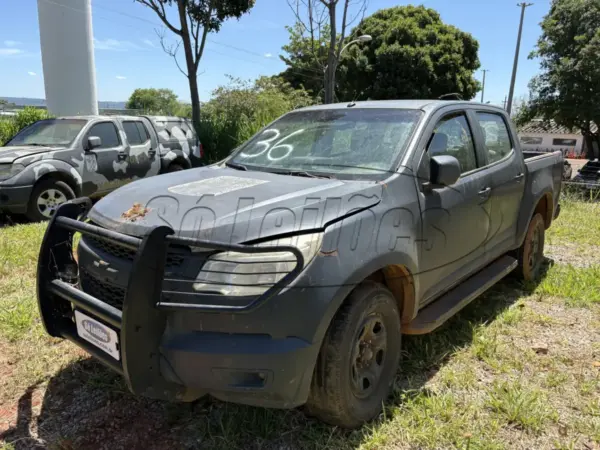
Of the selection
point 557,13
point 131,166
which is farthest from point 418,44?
point 131,166

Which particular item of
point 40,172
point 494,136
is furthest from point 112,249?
point 40,172

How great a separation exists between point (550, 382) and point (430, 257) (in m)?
1.11

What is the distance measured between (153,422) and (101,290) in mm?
807

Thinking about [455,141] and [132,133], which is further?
[132,133]

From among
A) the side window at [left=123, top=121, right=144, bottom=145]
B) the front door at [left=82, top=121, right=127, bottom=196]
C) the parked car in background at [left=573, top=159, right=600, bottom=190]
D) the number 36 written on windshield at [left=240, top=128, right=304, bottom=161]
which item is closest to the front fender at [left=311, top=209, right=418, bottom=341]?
the number 36 written on windshield at [left=240, top=128, right=304, bottom=161]

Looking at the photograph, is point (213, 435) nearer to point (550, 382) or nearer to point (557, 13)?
point (550, 382)

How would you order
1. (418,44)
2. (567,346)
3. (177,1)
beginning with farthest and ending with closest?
(418,44) → (177,1) → (567,346)

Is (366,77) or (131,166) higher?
(366,77)

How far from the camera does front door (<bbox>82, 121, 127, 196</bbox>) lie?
768 cm

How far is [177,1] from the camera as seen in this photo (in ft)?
43.7

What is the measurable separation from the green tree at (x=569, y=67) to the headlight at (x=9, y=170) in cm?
1833

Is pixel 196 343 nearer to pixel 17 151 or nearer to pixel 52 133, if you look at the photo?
pixel 17 151

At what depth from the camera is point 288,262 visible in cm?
206

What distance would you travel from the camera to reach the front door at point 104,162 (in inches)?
302
